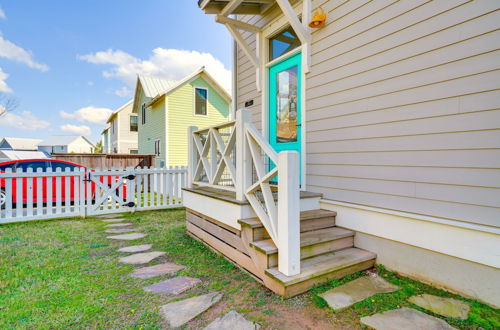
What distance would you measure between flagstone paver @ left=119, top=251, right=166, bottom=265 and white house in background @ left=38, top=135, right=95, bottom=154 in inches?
1720

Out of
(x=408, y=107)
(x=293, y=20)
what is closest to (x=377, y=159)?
(x=408, y=107)

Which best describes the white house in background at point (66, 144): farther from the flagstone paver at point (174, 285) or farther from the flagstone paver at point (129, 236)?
the flagstone paver at point (174, 285)

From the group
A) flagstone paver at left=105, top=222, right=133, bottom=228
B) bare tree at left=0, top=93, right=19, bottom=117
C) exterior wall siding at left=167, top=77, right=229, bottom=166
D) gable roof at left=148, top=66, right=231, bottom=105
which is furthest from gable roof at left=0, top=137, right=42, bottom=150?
flagstone paver at left=105, top=222, right=133, bottom=228

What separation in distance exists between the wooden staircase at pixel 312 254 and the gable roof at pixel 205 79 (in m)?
10.9

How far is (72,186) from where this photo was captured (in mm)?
5539

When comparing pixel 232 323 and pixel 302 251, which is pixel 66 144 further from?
pixel 232 323

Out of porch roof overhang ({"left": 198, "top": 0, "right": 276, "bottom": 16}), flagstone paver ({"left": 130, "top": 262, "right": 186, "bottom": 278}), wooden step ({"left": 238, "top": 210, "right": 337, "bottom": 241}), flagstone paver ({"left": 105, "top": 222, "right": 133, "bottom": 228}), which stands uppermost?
porch roof overhang ({"left": 198, "top": 0, "right": 276, "bottom": 16})

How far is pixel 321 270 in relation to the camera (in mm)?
2092

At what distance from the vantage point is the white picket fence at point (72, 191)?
456 cm

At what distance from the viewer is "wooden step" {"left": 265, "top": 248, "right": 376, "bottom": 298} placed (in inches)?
76.1

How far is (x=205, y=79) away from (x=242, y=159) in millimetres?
11629

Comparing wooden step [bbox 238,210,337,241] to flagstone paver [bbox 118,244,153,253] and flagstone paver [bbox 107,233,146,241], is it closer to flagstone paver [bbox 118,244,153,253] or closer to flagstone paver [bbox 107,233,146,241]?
flagstone paver [bbox 118,244,153,253]

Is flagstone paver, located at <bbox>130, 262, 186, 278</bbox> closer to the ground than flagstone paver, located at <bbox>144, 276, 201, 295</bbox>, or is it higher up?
closer to the ground

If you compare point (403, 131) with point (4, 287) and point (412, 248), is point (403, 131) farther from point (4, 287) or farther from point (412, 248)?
point (4, 287)
